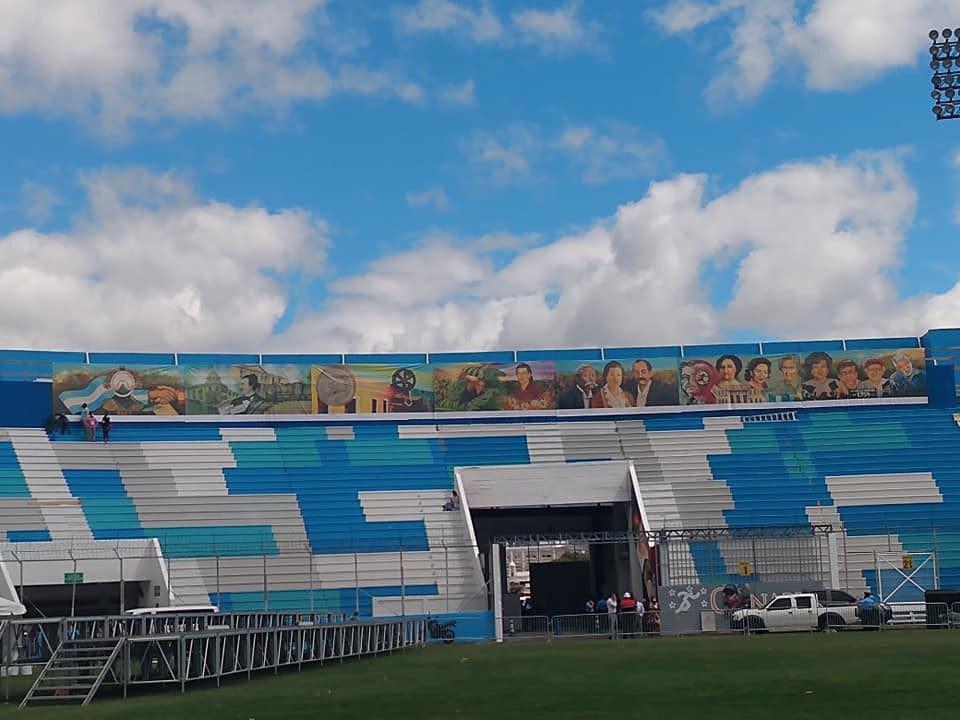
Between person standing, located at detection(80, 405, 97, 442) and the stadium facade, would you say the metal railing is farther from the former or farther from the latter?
person standing, located at detection(80, 405, 97, 442)

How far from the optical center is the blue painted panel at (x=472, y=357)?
55.4 meters

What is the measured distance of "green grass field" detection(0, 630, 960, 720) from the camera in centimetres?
1527

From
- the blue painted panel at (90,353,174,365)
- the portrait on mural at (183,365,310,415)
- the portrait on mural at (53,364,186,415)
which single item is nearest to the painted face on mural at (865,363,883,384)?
the portrait on mural at (183,365,310,415)

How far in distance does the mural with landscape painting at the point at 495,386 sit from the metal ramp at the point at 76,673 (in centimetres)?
3380

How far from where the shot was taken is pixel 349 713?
1591 centimetres

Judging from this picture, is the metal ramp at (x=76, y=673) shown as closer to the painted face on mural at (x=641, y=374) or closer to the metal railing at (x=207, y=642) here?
the metal railing at (x=207, y=642)

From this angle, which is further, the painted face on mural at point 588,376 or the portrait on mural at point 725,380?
the painted face on mural at point 588,376

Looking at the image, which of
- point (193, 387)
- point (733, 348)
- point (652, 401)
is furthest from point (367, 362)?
point (733, 348)

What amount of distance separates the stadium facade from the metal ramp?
1845 cm

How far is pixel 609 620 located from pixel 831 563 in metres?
7.86

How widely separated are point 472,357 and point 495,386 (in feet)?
5.21

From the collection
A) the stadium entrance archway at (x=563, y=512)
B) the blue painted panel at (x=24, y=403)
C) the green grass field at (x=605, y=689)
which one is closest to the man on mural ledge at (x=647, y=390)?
the stadium entrance archway at (x=563, y=512)

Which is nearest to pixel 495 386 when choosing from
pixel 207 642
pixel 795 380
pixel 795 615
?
pixel 795 380

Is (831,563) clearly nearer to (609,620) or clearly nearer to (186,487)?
(609,620)
